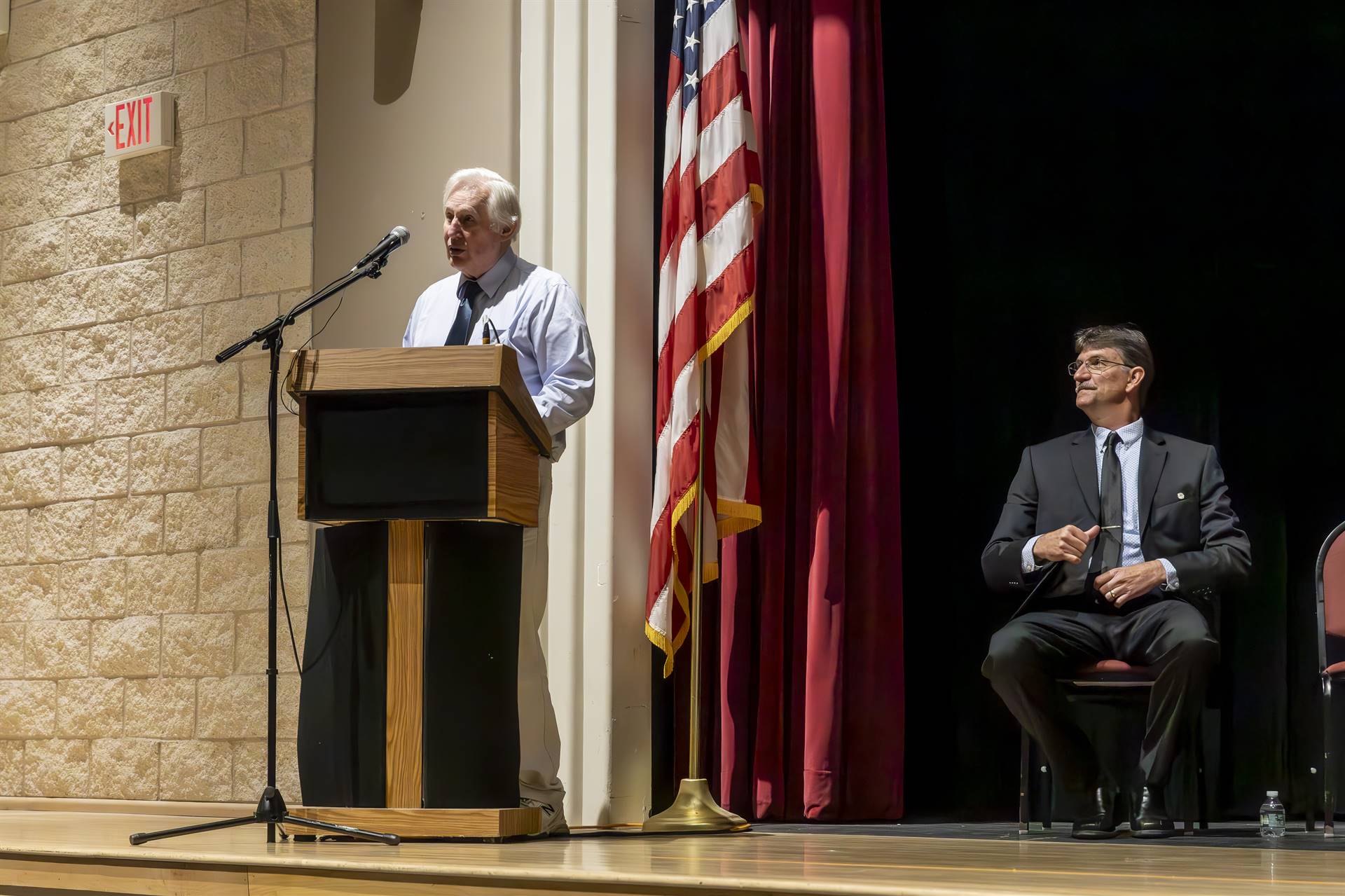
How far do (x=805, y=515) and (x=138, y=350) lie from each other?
244 cm

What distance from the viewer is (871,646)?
3920 millimetres

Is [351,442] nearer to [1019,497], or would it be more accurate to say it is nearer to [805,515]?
[805,515]

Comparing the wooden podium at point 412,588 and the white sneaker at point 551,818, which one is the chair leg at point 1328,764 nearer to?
the white sneaker at point 551,818

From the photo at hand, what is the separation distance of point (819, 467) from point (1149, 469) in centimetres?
87

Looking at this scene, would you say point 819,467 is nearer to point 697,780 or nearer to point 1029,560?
point 1029,560

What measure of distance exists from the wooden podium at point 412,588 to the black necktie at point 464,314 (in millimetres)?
504

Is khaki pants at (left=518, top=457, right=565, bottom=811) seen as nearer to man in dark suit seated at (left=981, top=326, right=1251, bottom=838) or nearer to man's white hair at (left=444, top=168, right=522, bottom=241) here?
man's white hair at (left=444, top=168, right=522, bottom=241)

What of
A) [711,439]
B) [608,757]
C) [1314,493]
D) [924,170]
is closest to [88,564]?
[608,757]

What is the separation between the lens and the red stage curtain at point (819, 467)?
3.89 meters

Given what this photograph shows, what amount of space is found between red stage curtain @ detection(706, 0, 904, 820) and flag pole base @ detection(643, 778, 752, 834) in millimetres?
430

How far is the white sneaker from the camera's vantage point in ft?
10.3

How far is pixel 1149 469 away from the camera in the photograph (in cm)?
383

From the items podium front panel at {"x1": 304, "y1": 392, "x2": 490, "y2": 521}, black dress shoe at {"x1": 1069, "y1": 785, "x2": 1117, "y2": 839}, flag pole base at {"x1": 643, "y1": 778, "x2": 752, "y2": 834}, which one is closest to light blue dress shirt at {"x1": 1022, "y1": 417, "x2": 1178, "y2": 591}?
black dress shoe at {"x1": 1069, "y1": 785, "x2": 1117, "y2": 839}

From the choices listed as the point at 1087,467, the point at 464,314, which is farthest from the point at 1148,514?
the point at 464,314
